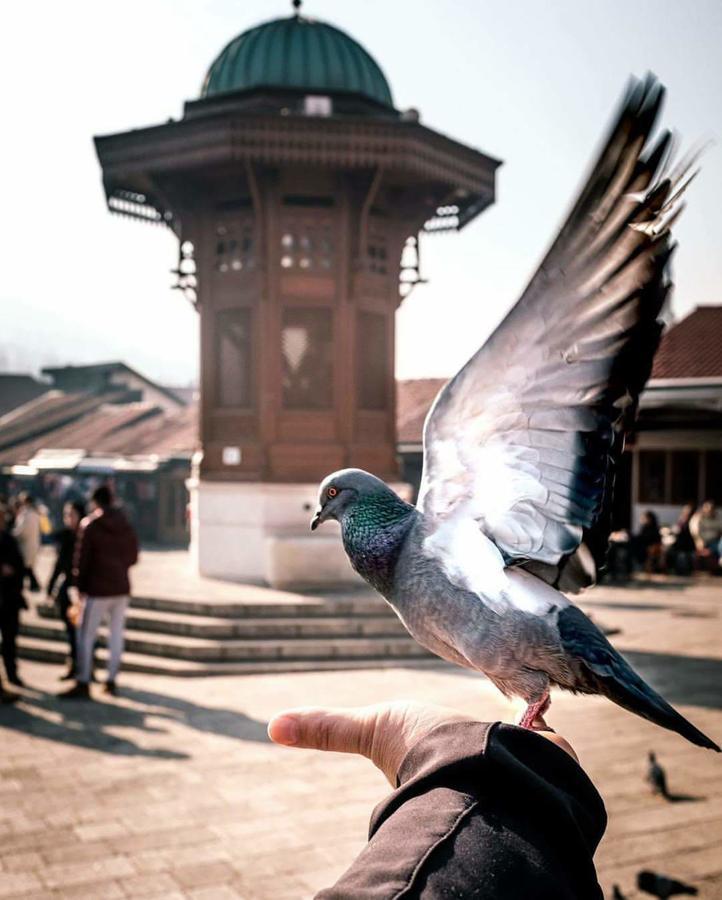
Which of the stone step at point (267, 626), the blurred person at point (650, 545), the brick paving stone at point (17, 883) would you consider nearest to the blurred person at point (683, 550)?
the blurred person at point (650, 545)

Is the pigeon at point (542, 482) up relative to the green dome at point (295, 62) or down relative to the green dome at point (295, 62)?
down

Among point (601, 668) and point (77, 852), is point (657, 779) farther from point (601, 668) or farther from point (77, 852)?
point (601, 668)

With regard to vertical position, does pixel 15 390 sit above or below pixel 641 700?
above

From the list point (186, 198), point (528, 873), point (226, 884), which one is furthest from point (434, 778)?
point (186, 198)

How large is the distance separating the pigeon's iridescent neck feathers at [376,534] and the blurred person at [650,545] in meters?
20.6

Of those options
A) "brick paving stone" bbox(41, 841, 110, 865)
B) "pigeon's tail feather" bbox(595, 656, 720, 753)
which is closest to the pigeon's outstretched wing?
"pigeon's tail feather" bbox(595, 656, 720, 753)

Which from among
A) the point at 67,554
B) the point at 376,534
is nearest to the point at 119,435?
the point at 67,554

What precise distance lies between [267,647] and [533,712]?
400 inches

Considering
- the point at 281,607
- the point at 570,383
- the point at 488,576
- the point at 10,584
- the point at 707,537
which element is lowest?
the point at 707,537

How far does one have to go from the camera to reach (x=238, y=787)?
22.9ft

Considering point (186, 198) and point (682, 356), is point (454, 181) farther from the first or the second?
point (682, 356)

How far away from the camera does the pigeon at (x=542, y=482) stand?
144 centimetres

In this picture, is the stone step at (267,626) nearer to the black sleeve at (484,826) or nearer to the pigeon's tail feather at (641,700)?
the pigeon's tail feather at (641,700)

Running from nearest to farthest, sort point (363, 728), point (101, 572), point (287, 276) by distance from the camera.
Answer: point (363, 728) < point (101, 572) < point (287, 276)
